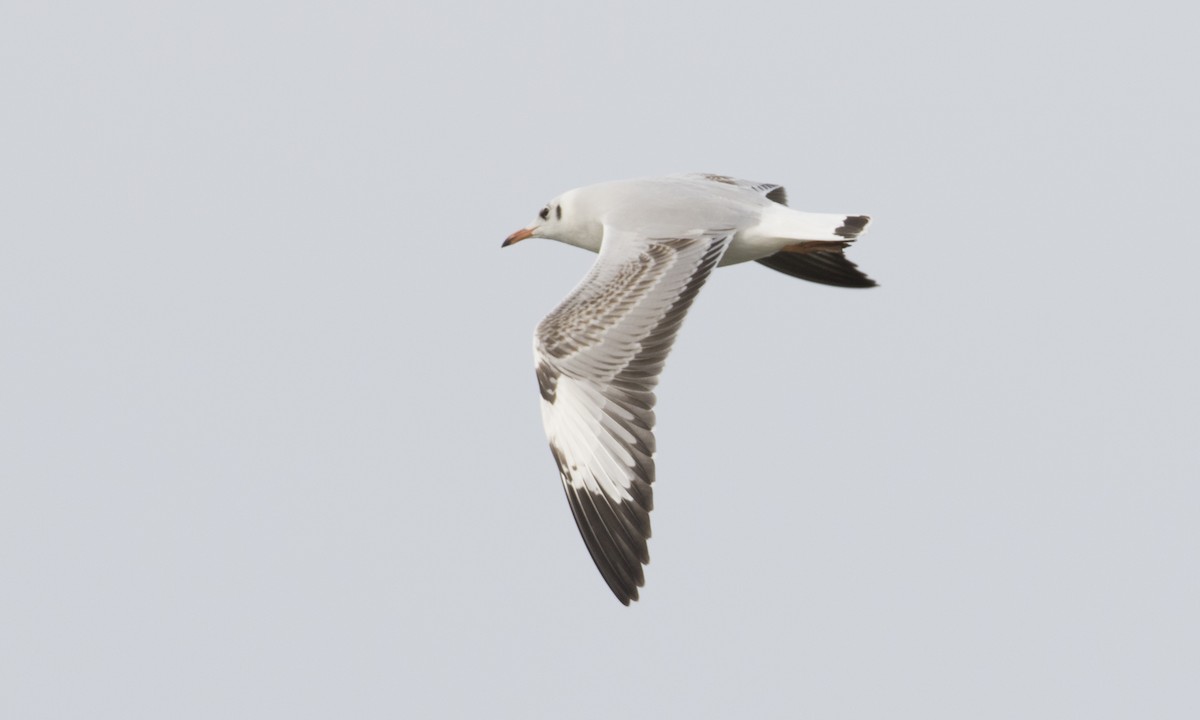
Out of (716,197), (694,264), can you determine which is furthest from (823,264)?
(694,264)

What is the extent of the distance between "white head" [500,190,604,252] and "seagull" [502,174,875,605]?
18cm

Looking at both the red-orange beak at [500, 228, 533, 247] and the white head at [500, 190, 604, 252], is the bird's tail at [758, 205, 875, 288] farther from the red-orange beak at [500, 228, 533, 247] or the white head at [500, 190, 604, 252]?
the red-orange beak at [500, 228, 533, 247]

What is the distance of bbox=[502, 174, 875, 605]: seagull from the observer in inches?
361

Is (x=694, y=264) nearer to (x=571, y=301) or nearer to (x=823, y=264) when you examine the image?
(x=571, y=301)

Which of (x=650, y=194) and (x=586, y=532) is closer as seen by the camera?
(x=586, y=532)

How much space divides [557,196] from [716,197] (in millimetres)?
1221

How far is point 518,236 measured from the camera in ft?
37.8

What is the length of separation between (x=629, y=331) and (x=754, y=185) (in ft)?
8.12

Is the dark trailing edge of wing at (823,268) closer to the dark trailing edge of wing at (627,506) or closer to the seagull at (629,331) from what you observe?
the seagull at (629,331)

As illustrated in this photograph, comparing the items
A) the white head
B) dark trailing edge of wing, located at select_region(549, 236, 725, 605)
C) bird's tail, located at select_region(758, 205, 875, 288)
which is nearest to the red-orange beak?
the white head

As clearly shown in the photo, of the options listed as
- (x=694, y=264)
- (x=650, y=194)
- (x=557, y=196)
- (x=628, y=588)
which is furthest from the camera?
(x=557, y=196)

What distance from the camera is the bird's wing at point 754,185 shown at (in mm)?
11336

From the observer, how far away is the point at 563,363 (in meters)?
9.36

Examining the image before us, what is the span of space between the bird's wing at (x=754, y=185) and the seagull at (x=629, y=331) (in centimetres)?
68
